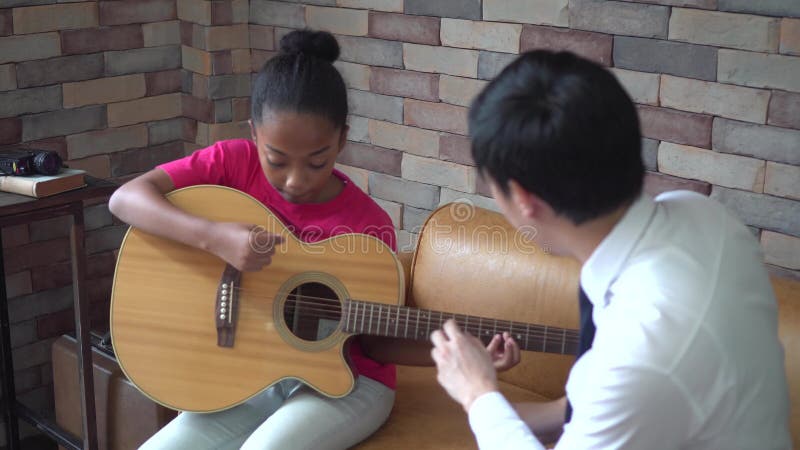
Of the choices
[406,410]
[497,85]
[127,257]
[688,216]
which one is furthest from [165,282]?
[688,216]

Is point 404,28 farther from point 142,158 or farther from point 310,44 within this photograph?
point 142,158

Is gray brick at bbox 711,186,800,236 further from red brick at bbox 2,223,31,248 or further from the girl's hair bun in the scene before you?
red brick at bbox 2,223,31,248

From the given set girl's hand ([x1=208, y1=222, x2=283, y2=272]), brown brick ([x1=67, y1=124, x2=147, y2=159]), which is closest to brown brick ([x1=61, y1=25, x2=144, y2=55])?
brown brick ([x1=67, y1=124, x2=147, y2=159])

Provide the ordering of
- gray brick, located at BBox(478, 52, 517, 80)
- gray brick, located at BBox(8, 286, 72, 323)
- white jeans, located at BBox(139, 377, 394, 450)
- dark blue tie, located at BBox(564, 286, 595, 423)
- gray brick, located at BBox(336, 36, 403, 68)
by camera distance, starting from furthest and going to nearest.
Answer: gray brick, located at BBox(8, 286, 72, 323) → gray brick, located at BBox(336, 36, 403, 68) → gray brick, located at BBox(478, 52, 517, 80) → white jeans, located at BBox(139, 377, 394, 450) → dark blue tie, located at BBox(564, 286, 595, 423)

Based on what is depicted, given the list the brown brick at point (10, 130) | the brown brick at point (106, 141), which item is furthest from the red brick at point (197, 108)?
the brown brick at point (10, 130)

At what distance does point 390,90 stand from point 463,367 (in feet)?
4.16

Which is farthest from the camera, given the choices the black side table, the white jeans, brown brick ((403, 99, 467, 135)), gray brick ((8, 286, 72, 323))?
gray brick ((8, 286, 72, 323))

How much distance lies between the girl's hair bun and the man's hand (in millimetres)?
705

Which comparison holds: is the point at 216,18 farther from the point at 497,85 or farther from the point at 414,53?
the point at 497,85

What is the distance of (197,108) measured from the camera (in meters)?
2.72

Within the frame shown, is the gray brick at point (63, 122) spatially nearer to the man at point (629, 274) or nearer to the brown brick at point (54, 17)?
the brown brick at point (54, 17)

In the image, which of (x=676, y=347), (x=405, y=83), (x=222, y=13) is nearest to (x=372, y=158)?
(x=405, y=83)

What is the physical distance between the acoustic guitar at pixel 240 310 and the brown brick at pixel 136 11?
3.13 feet

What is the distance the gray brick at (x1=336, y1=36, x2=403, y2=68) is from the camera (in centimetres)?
243
